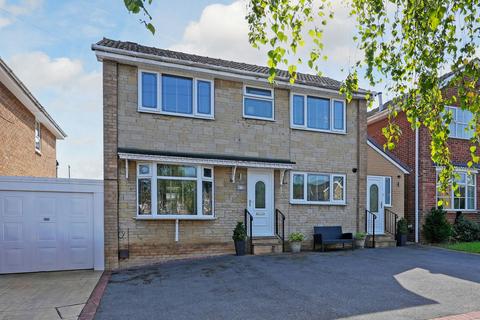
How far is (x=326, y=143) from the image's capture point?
37.7 ft

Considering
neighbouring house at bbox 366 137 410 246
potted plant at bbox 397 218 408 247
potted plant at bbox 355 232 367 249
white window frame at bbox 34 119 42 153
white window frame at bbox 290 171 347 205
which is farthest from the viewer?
white window frame at bbox 34 119 42 153

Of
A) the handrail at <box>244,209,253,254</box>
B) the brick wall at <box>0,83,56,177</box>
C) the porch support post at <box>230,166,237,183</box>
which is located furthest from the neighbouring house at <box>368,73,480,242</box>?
the brick wall at <box>0,83,56,177</box>

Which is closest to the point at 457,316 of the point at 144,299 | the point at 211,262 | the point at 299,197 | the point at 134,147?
the point at 144,299

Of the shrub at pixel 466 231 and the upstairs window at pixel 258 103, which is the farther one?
the shrub at pixel 466 231

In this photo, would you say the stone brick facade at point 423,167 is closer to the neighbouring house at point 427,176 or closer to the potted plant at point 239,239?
the neighbouring house at point 427,176

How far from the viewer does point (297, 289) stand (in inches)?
248

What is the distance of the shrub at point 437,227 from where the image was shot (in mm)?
12547

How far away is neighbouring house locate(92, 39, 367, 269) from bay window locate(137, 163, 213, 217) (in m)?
0.03

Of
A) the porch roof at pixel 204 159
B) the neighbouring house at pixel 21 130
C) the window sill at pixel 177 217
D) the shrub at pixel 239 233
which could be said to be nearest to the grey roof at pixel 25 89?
the neighbouring house at pixel 21 130

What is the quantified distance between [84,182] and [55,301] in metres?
3.46

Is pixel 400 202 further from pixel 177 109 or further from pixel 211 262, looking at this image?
pixel 177 109

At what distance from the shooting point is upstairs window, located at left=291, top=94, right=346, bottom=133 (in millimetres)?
11195

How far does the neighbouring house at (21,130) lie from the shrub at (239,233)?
717cm

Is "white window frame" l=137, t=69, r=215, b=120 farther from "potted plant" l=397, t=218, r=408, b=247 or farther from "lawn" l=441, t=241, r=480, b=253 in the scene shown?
"lawn" l=441, t=241, r=480, b=253
